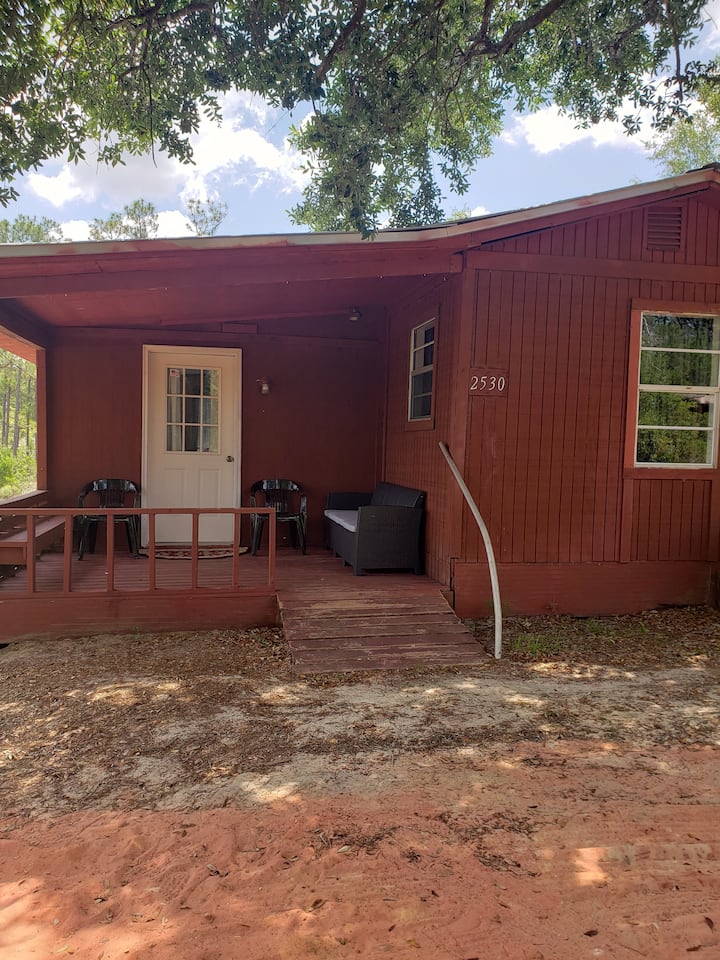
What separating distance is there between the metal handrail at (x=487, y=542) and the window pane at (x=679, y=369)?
1813 millimetres

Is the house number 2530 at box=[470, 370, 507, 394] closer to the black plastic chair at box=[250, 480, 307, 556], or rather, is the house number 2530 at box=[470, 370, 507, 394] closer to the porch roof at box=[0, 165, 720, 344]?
the porch roof at box=[0, 165, 720, 344]

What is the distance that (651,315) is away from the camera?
540 cm

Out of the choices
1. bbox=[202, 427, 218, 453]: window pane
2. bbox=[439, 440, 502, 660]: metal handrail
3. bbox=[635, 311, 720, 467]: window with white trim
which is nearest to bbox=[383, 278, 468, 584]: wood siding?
bbox=[439, 440, 502, 660]: metal handrail

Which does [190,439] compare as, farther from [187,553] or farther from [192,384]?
[187,553]

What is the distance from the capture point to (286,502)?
23.6ft

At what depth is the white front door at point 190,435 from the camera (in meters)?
6.90

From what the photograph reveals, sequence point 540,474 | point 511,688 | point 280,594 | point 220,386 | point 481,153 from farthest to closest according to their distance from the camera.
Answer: point 481,153, point 220,386, point 540,474, point 280,594, point 511,688

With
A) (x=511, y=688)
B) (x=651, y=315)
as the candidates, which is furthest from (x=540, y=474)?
(x=511, y=688)

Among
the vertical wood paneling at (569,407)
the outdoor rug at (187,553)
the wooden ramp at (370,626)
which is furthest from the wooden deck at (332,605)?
the vertical wood paneling at (569,407)

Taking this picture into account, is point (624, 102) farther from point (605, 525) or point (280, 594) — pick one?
point (280, 594)

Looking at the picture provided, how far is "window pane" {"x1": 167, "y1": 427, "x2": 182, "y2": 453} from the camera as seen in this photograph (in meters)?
6.94

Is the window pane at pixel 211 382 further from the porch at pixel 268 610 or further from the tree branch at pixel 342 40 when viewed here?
the tree branch at pixel 342 40

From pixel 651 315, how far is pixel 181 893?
5277mm

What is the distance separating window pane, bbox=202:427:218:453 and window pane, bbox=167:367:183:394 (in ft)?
1.72
